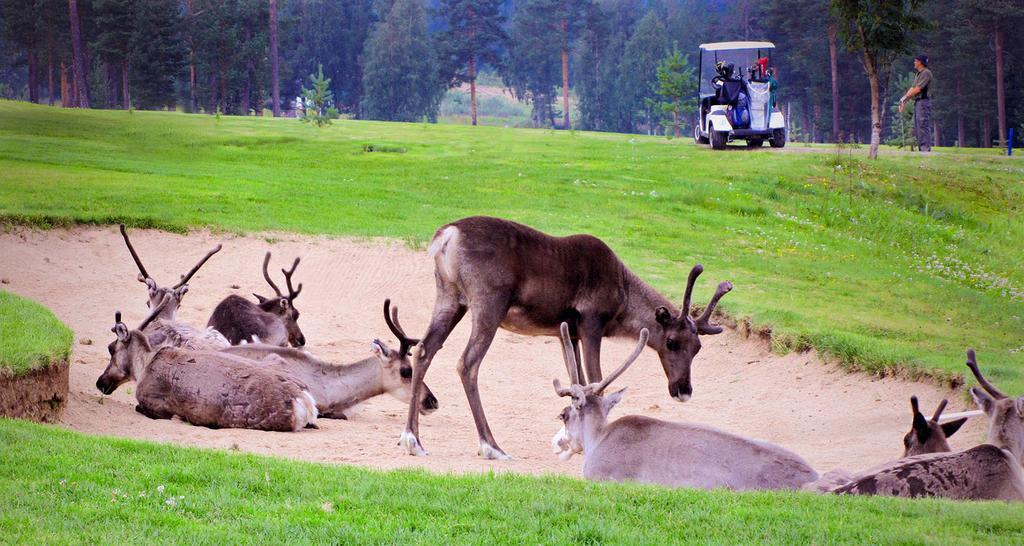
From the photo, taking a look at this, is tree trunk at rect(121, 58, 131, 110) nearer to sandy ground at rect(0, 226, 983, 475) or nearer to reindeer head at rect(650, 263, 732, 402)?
sandy ground at rect(0, 226, 983, 475)

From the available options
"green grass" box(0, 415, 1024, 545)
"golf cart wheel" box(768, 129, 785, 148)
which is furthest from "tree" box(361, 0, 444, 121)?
"green grass" box(0, 415, 1024, 545)

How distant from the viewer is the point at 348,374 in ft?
42.1

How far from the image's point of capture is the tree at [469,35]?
262ft

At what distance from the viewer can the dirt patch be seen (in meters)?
9.87

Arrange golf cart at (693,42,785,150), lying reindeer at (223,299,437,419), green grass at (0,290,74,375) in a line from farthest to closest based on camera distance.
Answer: golf cart at (693,42,785,150) < lying reindeer at (223,299,437,419) < green grass at (0,290,74,375)

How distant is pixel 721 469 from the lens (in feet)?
27.0

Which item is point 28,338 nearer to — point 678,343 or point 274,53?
point 678,343

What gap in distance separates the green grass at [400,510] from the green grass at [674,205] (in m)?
6.07

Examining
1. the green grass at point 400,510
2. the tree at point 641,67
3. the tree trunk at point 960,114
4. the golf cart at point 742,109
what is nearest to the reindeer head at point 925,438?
the green grass at point 400,510

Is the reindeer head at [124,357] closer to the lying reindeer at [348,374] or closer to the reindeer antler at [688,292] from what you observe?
the lying reindeer at [348,374]

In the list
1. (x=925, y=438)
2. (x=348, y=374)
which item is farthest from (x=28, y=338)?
(x=925, y=438)

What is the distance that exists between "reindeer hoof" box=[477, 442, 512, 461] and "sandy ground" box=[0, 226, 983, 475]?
0.14 meters

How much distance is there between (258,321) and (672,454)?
7.96 meters

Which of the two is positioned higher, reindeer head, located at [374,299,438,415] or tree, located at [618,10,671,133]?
tree, located at [618,10,671,133]
